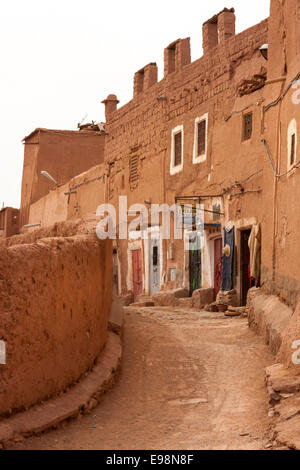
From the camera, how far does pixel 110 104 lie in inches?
938

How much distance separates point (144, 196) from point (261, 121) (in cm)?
636

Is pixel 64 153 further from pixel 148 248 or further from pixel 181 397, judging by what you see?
pixel 181 397

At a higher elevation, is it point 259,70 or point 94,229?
point 259,70

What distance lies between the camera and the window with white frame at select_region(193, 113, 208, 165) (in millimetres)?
17016

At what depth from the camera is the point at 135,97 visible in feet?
69.6

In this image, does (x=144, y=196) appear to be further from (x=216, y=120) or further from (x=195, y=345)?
(x=195, y=345)

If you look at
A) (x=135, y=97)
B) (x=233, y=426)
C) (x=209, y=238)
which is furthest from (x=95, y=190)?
(x=233, y=426)

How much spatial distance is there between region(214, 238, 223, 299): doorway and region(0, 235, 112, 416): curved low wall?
904cm

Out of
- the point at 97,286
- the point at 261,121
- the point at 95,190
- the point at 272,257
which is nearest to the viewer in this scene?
the point at 97,286

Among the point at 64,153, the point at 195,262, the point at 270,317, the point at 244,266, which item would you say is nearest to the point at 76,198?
the point at 64,153

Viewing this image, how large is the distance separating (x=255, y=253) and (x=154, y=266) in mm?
7205

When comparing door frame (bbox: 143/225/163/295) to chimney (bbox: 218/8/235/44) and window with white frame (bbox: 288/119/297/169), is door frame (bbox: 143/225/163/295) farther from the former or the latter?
window with white frame (bbox: 288/119/297/169)

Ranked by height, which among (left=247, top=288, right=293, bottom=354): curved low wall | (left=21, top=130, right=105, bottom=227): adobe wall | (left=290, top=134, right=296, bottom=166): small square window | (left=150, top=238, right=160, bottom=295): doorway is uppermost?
(left=21, top=130, right=105, bottom=227): adobe wall

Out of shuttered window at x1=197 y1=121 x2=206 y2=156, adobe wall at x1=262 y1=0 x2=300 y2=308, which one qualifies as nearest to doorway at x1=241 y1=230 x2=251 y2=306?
shuttered window at x1=197 y1=121 x2=206 y2=156
